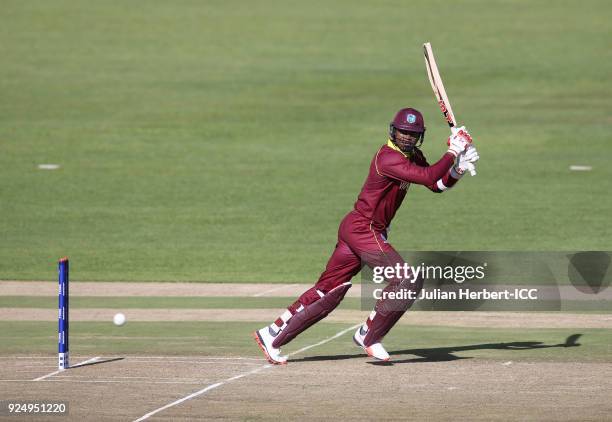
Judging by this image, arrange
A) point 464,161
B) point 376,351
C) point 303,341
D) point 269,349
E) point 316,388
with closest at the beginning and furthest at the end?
point 316,388
point 464,161
point 376,351
point 269,349
point 303,341

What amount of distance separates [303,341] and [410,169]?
348cm

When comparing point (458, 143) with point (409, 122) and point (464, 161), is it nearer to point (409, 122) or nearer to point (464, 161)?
point (464, 161)

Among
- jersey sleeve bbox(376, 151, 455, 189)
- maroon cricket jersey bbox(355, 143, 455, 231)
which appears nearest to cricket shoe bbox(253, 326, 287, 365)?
maroon cricket jersey bbox(355, 143, 455, 231)

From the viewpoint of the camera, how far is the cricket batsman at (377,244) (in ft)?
39.5

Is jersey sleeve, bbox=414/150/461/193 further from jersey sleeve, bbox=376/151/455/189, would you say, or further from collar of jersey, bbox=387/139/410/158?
collar of jersey, bbox=387/139/410/158

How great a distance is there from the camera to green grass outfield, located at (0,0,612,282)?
2420 centimetres

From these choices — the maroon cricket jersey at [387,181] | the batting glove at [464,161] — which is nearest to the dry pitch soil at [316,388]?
the maroon cricket jersey at [387,181]

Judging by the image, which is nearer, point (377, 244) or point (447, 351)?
point (377, 244)

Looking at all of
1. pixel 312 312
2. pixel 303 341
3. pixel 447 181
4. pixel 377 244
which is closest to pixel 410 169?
pixel 447 181

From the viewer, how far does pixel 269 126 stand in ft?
112

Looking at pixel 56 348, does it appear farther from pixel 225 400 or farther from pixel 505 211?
pixel 505 211

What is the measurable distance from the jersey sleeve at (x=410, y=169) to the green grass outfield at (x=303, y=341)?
2.27 meters

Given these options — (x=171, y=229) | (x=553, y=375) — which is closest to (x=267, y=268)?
(x=171, y=229)

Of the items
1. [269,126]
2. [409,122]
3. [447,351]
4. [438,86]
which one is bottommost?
[447,351]
